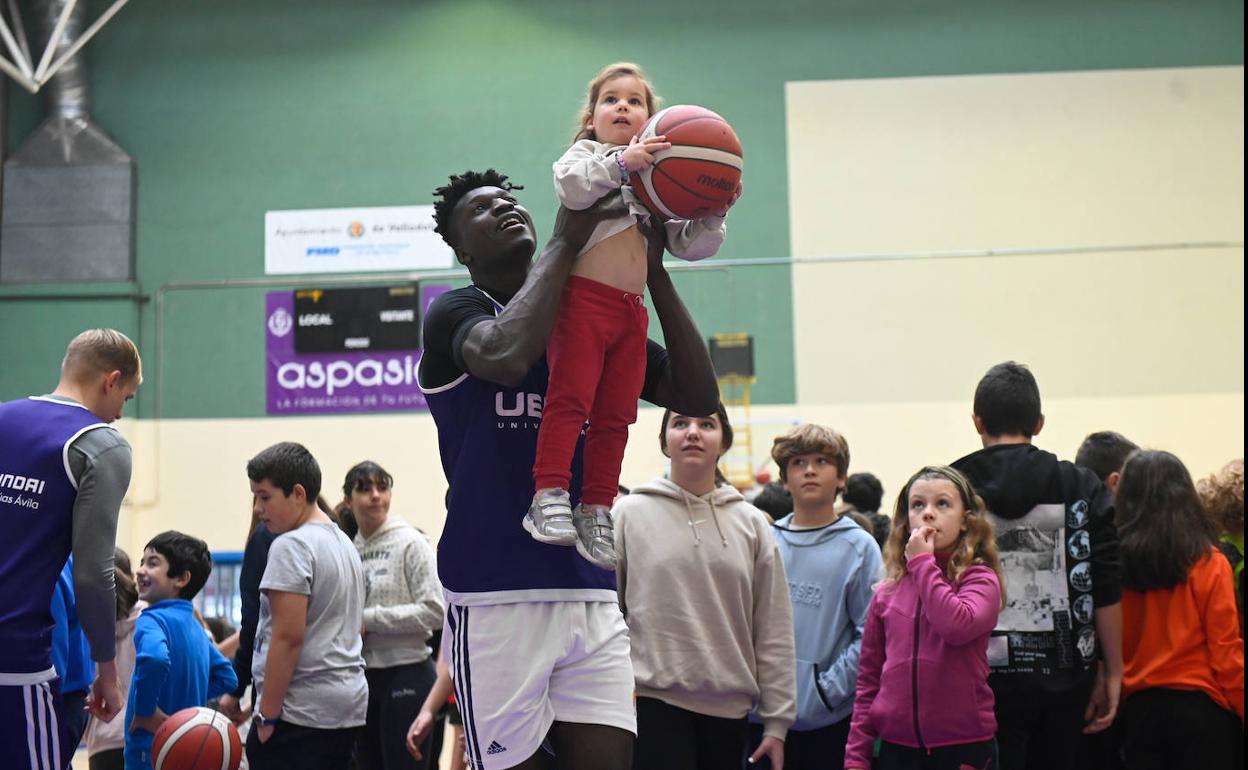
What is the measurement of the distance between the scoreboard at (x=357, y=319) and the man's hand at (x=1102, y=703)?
28.0 ft

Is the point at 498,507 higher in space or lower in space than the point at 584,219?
lower

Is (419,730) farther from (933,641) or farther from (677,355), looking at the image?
(677,355)

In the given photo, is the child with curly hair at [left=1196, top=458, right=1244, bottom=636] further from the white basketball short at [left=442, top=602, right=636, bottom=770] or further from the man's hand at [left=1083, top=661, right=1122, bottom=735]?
the white basketball short at [left=442, top=602, right=636, bottom=770]

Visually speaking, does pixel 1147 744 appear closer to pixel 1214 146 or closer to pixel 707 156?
pixel 707 156

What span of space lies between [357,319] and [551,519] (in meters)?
9.63

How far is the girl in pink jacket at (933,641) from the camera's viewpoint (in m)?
3.72

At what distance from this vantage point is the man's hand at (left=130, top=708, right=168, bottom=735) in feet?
14.8

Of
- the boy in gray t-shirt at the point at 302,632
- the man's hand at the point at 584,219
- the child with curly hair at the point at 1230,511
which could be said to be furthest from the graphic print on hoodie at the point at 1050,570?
the boy in gray t-shirt at the point at 302,632

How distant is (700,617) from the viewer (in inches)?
155

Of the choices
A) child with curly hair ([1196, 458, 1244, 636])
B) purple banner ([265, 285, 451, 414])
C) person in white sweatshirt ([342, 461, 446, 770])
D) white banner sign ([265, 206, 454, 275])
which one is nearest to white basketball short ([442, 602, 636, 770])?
person in white sweatshirt ([342, 461, 446, 770])

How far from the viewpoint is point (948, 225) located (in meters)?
11.9

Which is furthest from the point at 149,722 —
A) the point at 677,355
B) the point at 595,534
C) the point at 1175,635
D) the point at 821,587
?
the point at 1175,635

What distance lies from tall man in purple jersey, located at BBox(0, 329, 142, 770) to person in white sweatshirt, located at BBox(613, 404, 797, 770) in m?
1.59

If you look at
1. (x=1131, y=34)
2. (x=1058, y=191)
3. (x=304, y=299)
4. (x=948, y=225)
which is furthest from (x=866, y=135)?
(x=304, y=299)
